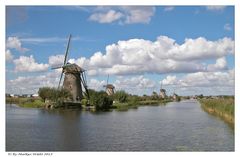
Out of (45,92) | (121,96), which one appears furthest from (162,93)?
(45,92)

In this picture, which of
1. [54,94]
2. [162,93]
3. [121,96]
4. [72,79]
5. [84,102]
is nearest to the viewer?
[84,102]

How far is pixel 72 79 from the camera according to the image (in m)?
38.3

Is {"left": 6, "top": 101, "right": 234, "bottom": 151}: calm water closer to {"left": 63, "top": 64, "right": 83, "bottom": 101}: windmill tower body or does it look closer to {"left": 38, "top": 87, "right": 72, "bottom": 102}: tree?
{"left": 38, "top": 87, "right": 72, "bottom": 102}: tree

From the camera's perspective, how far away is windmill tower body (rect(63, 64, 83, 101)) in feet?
125

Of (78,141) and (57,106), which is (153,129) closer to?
(78,141)

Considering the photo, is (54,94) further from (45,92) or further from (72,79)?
(45,92)

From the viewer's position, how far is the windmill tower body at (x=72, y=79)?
38.2 metres

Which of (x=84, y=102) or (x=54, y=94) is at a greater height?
(x=54, y=94)

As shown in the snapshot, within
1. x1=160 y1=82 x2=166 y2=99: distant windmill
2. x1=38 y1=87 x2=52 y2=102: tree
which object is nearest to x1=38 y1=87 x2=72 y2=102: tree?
x1=38 y1=87 x2=52 y2=102: tree

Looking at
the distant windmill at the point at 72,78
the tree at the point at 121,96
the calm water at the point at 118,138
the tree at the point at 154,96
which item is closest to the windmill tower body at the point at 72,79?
the distant windmill at the point at 72,78

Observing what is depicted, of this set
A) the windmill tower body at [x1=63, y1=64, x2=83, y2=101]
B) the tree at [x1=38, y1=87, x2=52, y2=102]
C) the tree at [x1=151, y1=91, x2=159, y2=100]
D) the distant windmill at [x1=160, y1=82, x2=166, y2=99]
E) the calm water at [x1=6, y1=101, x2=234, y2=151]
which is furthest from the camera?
the distant windmill at [x1=160, y1=82, x2=166, y2=99]

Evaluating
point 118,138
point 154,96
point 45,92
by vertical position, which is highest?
point 45,92
